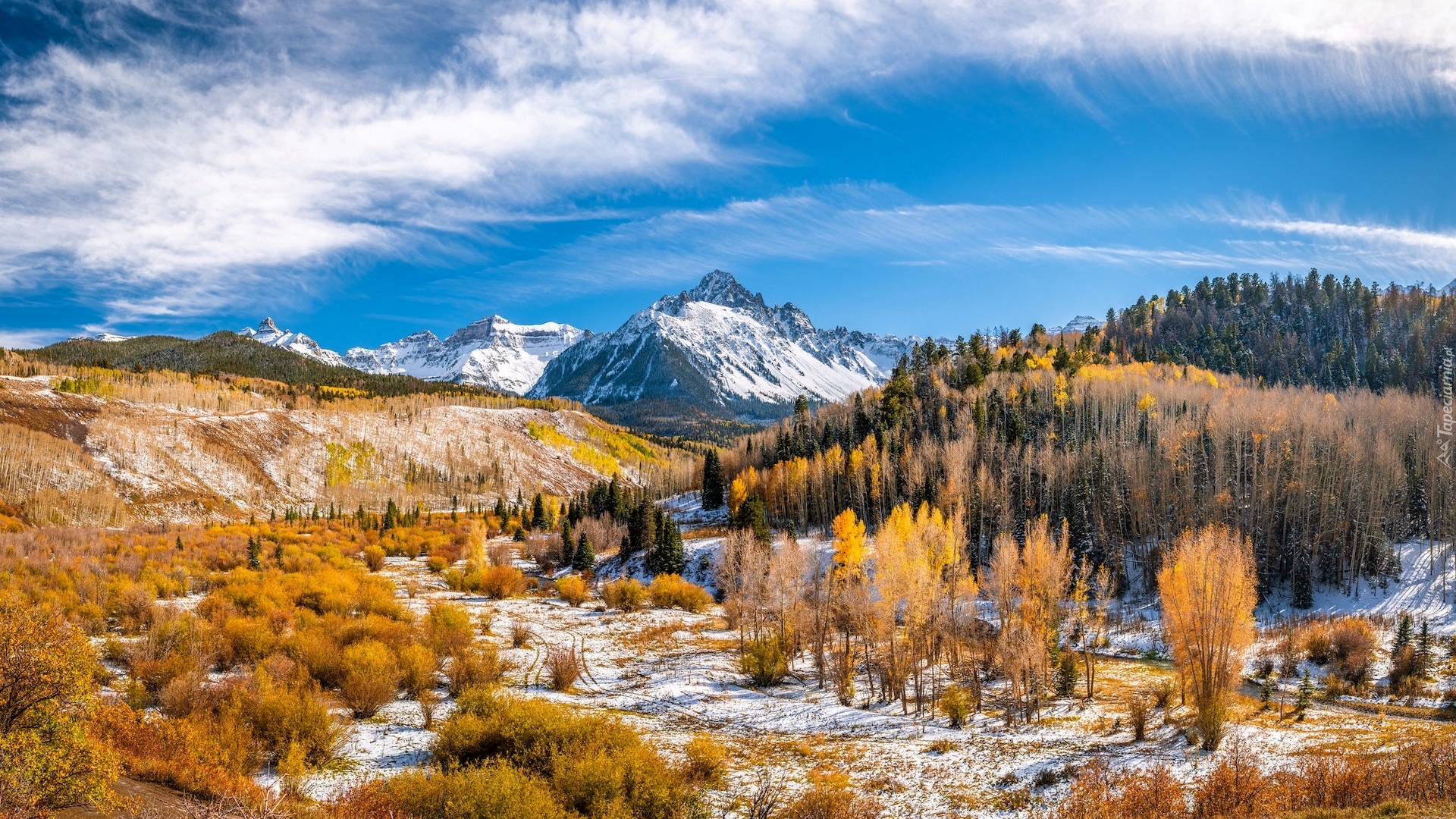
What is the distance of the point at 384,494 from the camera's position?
482 feet

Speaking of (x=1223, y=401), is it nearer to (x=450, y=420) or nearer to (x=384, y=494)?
(x=384, y=494)

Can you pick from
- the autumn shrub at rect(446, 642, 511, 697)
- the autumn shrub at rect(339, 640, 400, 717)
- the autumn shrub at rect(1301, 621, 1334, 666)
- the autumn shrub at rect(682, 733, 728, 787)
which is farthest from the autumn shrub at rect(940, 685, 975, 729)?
the autumn shrub at rect(1301, 621, 1334, 666)

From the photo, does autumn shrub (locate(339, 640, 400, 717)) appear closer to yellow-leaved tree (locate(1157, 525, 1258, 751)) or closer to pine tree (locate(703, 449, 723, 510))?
yellow-leaved tree (locate(1157, 525, 1258, 751))

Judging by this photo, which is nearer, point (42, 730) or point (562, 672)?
point (42, 730)

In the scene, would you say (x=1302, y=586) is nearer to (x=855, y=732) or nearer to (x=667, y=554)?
(x=855, y=732)

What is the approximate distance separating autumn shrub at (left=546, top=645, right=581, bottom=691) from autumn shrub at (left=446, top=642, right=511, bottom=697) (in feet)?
7.73

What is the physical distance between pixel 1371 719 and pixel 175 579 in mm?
61221

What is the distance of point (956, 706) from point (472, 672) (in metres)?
21.1

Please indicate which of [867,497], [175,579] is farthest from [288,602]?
[867,497]

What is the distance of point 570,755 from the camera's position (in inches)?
722

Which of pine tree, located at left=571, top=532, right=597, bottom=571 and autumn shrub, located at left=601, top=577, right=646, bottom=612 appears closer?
autumn shrub, located at left=601, top=577, right=646, bottom=612

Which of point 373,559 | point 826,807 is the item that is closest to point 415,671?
point 826,807

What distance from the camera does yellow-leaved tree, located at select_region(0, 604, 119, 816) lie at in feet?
38.0

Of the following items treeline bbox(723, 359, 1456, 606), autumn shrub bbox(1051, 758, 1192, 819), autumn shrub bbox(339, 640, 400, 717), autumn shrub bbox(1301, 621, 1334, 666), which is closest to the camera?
autumn shrub bbox(1051, 758, 1192, 819)
